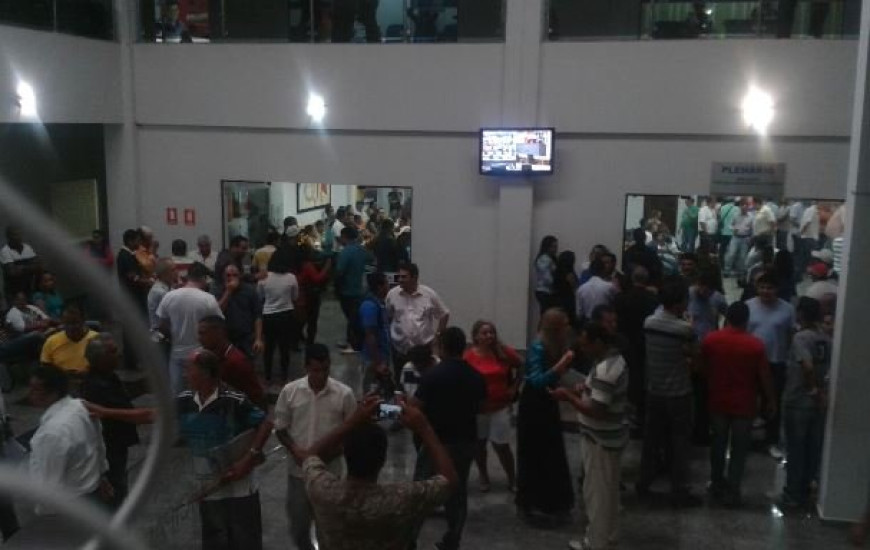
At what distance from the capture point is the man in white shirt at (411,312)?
7.00m

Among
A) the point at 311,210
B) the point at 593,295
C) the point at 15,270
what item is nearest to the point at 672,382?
the point at 593,295

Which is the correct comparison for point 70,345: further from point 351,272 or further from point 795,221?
point 795,221

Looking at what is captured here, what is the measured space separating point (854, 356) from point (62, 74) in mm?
8937

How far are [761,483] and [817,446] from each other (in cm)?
63

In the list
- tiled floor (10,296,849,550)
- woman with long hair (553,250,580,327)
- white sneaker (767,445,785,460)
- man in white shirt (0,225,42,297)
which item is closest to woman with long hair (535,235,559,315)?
woman with long hair (553,250,580,327)

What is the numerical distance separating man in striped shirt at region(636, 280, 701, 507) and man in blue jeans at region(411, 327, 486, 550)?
135 cm

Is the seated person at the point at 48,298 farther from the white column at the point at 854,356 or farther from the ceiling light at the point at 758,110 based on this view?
the ceiling light at the point at 758,110

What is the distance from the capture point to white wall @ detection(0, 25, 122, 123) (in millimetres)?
9281

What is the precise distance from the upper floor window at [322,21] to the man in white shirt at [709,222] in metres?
5.22

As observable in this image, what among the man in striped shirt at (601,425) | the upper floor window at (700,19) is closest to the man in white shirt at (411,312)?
the man in striped shirt at (601,425)

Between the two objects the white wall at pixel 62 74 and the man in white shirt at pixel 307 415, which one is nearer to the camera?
the man in white shirt at pixel 307 415

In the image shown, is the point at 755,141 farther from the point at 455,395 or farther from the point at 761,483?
the point at 455,395

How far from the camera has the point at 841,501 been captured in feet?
18.0

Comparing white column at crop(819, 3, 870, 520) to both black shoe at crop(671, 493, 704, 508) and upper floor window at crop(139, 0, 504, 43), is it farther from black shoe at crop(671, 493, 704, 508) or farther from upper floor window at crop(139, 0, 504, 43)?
upper floor window at crop(139, 0, 504, 43)
